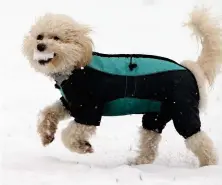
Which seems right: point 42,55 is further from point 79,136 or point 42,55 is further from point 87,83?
point 79,136

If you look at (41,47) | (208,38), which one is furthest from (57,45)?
(208,38)

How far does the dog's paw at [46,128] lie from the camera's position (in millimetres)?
5270

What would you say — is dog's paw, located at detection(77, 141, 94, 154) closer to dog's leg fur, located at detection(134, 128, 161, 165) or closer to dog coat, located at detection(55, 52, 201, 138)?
dog coat, located at detection(55, 52, 201, 138)

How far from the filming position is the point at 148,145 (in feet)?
19.7

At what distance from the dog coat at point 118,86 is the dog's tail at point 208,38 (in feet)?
1.05

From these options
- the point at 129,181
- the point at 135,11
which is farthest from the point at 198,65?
the point at 135,11

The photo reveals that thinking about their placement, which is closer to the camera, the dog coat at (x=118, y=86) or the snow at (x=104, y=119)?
the snow at (x=104, y=119)

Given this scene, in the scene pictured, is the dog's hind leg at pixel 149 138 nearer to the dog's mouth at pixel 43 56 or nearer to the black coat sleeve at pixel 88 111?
the black coat sleeve at pixel 88 111

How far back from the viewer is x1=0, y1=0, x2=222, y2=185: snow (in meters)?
4.61

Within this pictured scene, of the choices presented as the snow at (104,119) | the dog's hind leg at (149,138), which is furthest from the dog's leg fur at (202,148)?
the dog's hind leg at (149,138)

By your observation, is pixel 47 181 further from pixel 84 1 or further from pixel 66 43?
pixel 84 1

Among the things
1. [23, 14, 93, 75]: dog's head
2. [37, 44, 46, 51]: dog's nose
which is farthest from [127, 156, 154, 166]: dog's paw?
[37, 44, 46, 51]: dog's nose

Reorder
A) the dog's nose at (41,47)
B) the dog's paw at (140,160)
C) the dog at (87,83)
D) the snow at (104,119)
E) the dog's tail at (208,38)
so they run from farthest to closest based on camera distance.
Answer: the dog's paw at (140,160) < the dog's tail at (208,38) < the dog at (87,83) < the dog's nose at (41,47) < the snow at (104,119)

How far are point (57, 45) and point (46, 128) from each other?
923 mm
